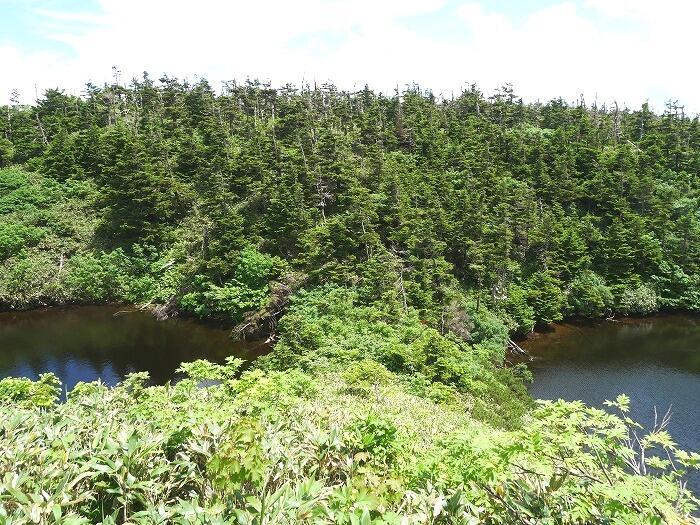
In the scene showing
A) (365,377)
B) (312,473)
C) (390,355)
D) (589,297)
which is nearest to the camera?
(312,473)

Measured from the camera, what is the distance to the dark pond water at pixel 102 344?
24.9m

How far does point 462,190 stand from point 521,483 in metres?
33.4

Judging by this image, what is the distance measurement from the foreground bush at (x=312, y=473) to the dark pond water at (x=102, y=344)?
19.2m

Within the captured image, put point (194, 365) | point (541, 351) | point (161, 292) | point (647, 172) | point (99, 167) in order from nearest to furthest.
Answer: point (194, 365)
point (541, 351)
point (161, 292)
point (647, 172)
point (99, 167)

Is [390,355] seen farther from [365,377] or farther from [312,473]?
[312,473]

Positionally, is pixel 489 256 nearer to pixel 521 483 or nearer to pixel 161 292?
pixel 161 292

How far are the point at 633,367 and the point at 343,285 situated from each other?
56.3 ft

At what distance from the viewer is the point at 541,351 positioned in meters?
30.2

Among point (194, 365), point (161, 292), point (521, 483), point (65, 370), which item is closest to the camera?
point (521, 483)

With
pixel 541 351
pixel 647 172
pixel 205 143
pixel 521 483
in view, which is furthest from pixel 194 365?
pixel 647 172

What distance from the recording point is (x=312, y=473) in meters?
6.12

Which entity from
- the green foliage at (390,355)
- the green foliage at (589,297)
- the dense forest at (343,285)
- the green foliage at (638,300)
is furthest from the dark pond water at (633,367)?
the green foliage at (390,355)

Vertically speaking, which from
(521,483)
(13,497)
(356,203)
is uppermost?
(356,203)

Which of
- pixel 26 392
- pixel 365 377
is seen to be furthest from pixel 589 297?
pixel 26 392
